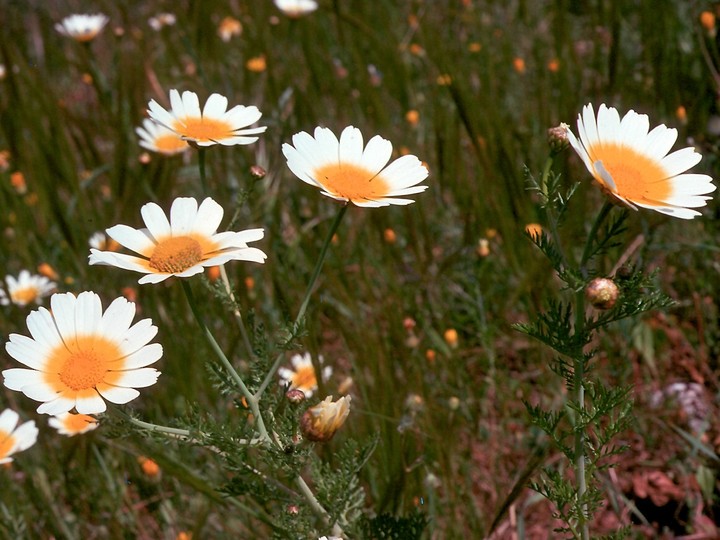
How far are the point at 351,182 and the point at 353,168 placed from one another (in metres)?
0.07

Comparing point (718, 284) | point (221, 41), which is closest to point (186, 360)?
point (718, 284)

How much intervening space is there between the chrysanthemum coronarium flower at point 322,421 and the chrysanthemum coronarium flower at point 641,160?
0.49 meters

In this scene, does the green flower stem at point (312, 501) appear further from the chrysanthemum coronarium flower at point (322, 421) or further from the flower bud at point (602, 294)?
the flower bud at point (602, 294)

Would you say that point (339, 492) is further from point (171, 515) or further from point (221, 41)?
point (221, 41)

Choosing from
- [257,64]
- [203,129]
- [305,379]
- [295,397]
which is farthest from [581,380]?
[257,64]

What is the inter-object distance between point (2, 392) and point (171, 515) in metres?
0.74

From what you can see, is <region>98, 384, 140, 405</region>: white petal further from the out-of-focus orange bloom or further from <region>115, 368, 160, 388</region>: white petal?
the out-of-focus orange bloom

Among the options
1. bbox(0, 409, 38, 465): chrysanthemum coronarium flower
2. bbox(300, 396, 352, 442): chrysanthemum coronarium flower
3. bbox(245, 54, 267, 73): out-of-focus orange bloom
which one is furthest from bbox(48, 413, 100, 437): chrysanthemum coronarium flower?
bbox(245, 54, 267, 73): out-of-focus orange bloom

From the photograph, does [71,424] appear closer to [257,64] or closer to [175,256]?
[175,256]

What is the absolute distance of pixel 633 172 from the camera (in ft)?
3.55

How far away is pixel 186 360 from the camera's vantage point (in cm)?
195

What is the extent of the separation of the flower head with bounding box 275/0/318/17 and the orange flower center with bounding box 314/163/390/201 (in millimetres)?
2123

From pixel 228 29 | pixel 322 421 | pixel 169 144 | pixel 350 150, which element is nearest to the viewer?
pixel 322 421

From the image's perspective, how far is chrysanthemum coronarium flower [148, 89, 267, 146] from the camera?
1.25m
